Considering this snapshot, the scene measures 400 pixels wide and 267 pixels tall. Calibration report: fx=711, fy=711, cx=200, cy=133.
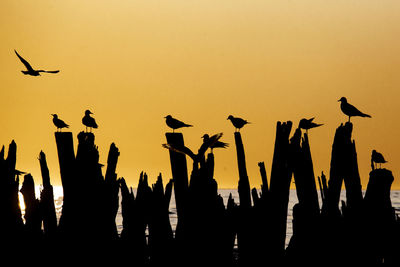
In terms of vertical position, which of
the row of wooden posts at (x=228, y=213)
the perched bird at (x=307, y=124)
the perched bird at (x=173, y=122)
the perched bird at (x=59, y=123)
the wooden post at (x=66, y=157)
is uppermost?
the perched bird at (x=59, y=123)

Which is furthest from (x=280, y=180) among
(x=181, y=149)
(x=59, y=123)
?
(x=59, y=123)

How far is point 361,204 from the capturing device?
1026cm

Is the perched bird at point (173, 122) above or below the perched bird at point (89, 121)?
below

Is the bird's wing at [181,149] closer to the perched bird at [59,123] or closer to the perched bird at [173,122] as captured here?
the perched bird at [173,122]

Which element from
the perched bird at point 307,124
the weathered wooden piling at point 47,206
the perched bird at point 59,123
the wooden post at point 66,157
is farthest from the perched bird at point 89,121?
the wooden post at point 66,157

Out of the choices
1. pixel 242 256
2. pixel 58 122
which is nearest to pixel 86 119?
pixel 58 122

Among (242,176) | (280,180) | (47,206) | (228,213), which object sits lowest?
(228,213)

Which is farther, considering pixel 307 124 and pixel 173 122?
pixel 173 122

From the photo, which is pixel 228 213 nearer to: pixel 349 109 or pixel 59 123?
pixel 349 109

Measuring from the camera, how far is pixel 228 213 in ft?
34.3

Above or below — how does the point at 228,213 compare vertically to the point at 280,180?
below

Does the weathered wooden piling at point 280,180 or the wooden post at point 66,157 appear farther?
the wooden post at point 66,157

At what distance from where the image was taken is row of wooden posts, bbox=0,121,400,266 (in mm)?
10133

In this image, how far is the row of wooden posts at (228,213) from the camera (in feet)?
33.2
